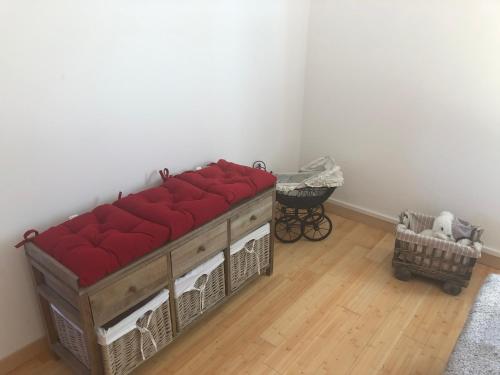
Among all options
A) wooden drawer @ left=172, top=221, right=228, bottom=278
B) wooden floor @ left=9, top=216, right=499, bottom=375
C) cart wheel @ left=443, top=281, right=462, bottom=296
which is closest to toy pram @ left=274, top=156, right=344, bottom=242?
wooden floor @ left=9, top=216, right=499, bottom=375

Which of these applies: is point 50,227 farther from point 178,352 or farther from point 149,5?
point 149,5

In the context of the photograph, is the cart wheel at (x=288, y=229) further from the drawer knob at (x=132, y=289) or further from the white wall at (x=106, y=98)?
the drawer knob at (x=132, y=289)

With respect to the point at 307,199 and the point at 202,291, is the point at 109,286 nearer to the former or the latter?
the point at 202,291

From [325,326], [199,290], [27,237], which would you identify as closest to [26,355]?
[27,237]

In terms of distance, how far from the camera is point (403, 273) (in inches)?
95.1

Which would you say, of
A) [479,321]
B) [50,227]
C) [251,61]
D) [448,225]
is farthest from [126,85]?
[448,225]

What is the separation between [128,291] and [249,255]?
797 millimetres

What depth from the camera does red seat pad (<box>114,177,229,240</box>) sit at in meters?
1.71

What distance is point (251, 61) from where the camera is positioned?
99.7 inches

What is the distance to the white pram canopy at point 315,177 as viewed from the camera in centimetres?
258

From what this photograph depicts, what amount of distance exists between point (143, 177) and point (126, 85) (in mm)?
479

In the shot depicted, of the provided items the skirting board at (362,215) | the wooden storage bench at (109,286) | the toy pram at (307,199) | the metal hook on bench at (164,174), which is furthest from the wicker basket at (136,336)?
the skirting board at (362,215)

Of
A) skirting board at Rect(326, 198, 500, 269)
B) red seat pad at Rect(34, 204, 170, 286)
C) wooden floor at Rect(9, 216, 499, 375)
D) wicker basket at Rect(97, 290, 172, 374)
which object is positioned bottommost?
wooden floor at Rect(9, 216, 499, 375)

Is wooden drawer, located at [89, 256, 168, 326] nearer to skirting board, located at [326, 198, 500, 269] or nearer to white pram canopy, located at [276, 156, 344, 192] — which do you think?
white pram canopy, located at [276, 156, 344, 192]
